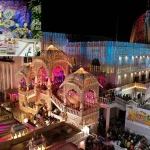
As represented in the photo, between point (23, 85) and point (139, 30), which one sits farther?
point (139, 30)

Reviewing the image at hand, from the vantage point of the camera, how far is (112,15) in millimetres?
29828

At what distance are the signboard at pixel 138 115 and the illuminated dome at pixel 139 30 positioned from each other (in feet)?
60.7

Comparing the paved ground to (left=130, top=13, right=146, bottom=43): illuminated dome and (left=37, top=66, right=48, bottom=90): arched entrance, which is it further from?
(left=130, top=13, right=146, bottom=43): illuminated dome

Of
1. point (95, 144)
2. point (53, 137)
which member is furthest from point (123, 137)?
point (53, 137)

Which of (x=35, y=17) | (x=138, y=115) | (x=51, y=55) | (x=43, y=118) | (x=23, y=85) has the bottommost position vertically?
(x=43, y=118)

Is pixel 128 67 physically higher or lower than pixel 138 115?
higher

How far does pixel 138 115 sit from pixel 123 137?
206 centimetres

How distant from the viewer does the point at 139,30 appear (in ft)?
102

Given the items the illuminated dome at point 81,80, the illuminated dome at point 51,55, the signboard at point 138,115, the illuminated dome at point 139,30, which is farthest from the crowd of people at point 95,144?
the illuminated dome at point 139,30

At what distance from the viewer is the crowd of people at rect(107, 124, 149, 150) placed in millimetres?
13899

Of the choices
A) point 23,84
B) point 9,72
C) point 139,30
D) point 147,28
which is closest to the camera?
point 23,84

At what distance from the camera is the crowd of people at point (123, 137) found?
13899 mm

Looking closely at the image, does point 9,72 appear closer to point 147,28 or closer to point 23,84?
point 23,84

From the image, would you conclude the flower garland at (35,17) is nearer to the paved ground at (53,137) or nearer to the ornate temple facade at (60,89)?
the ornate temple facade at (60,89)
